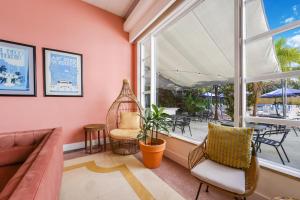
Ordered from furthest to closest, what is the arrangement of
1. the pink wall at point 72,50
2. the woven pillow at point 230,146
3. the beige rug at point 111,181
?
the pink wall at point 72,50
the beige rug at point 111,181
the woven pillow at point 230,146

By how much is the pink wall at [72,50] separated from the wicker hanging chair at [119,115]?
21 cm

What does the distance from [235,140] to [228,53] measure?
120 centimetres

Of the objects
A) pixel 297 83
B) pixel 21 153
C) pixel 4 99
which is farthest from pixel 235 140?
pixel 4 99

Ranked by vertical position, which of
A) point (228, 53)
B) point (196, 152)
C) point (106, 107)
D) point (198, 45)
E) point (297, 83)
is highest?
point (198, 45)

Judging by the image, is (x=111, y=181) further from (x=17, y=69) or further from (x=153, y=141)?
(x=17, y=69)

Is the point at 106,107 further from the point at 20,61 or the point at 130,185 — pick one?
the point at 130,185

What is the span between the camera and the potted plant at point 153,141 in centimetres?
237

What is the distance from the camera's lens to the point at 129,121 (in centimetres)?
329

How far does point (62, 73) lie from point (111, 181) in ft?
7.48

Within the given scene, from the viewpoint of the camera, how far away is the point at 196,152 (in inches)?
68.9

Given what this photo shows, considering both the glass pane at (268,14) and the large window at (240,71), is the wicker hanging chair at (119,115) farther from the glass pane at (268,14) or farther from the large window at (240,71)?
the glass pane at (268,14)

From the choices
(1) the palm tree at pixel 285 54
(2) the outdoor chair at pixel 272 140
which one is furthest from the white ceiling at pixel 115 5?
(2) the outdoor chair at pixel 272 140

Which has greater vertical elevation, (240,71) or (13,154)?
Result: (240,71)

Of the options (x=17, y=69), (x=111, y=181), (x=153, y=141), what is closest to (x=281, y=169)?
(x=153, y=141)
